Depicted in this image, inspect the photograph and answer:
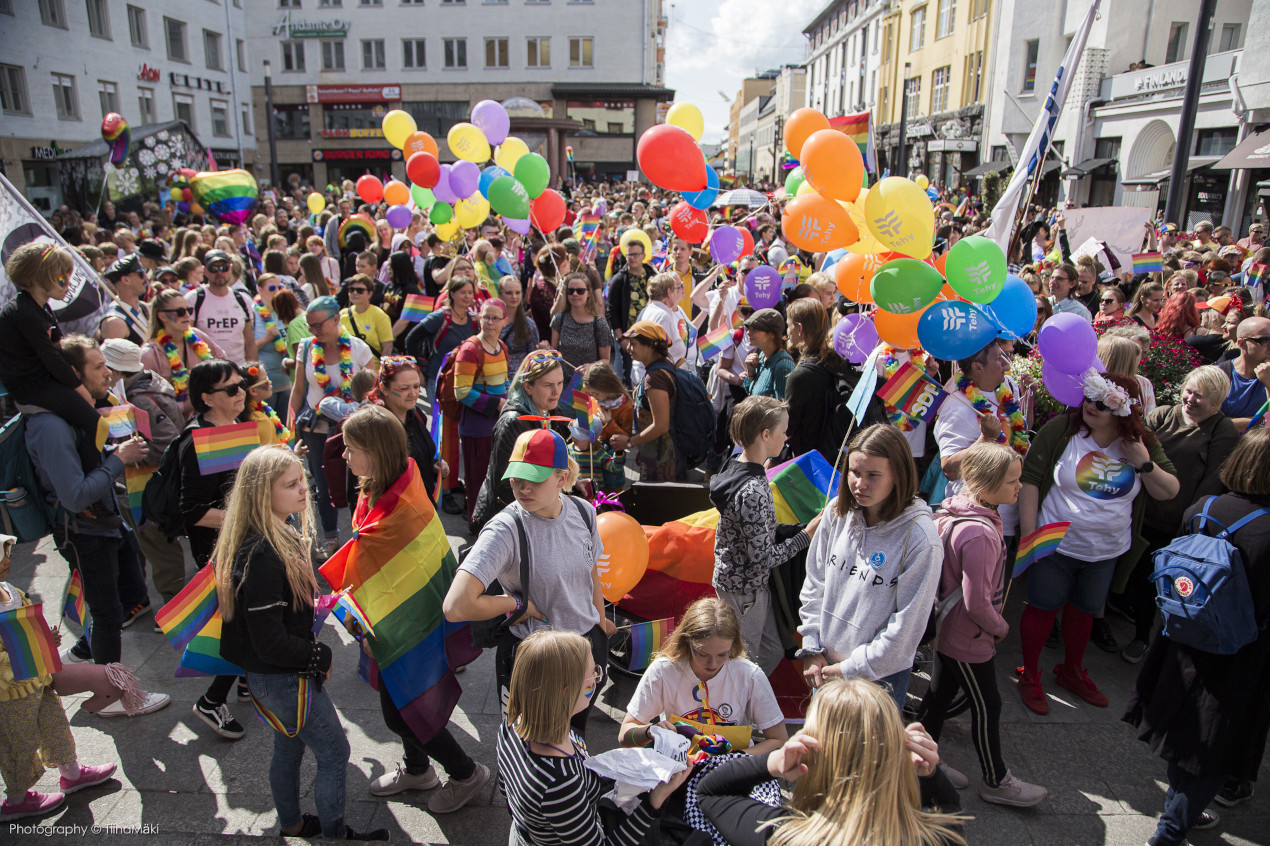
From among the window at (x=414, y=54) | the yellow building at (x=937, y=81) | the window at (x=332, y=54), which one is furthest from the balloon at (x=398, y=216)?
the window at (x=332, y=54)

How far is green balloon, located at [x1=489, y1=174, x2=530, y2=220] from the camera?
746cm

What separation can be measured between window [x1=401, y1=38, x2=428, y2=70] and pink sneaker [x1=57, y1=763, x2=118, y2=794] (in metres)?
44.2

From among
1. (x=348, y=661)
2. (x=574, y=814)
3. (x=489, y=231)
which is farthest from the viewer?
(x=489, y=231)

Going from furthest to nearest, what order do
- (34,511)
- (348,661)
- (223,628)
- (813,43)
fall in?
1. (813,43)
2. (348,661)
3. (34,511)
4. (223,628)

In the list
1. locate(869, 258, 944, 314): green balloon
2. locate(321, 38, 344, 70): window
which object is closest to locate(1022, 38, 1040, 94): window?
locate(869, 258, 944, 314): green balloon

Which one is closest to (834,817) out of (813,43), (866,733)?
(866,733)

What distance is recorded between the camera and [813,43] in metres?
64.4

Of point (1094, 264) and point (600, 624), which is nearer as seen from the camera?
point (600, 624)

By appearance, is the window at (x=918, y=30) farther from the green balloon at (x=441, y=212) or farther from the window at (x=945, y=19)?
the green balloon at (x=441, y=212)

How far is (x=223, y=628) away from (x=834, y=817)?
216 cm

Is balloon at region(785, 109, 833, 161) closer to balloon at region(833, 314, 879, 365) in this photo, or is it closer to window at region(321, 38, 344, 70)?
balloon at region(833, 314, 879, 365)

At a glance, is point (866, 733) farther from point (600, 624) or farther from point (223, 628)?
point (223, 628)

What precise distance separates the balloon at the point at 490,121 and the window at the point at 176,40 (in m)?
29.0

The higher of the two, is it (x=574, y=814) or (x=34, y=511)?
(x=34, y=511)
